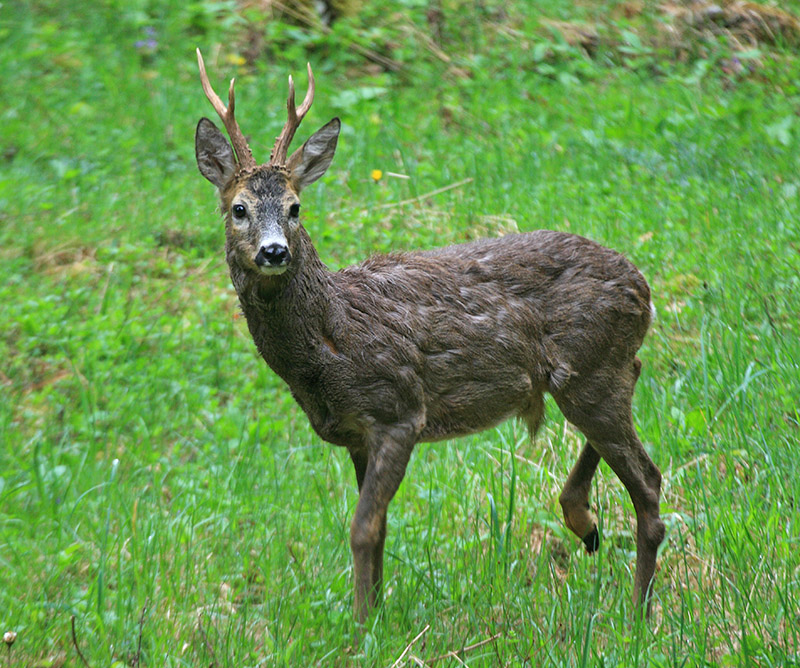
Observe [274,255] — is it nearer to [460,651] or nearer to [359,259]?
[460,651]

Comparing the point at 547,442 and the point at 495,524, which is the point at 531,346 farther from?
the point at 547,442

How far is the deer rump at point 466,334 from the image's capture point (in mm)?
3906

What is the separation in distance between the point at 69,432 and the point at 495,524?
9.51 ft

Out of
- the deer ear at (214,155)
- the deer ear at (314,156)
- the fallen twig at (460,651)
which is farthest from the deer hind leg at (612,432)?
the deer ear at (214,155)

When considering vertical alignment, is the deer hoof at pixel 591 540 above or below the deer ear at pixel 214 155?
below

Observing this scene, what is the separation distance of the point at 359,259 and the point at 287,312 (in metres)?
2.97

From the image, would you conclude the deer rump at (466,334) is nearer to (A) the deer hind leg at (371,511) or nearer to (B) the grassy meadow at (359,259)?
(A) the deer hind leg at (371,511)

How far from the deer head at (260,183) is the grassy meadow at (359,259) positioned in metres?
1.32

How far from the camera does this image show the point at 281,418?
597 cm

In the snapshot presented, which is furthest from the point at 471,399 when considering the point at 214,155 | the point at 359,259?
the point at 359,259

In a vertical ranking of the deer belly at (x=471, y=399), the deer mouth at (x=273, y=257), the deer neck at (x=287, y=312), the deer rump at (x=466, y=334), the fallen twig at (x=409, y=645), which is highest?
the deer mouth at (x=273, y=257)

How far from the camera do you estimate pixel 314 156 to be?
13.5ft

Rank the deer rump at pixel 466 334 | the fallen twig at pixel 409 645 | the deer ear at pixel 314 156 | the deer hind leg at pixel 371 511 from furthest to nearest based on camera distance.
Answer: the deer ear at pixel 314 156 < the deer rump at pixel 466 334 < the deer hind leg at pixel 371 511 < the fallen twig at pixel 409 645

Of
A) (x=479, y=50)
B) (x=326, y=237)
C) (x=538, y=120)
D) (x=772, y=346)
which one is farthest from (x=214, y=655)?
(x=479, y=50)
